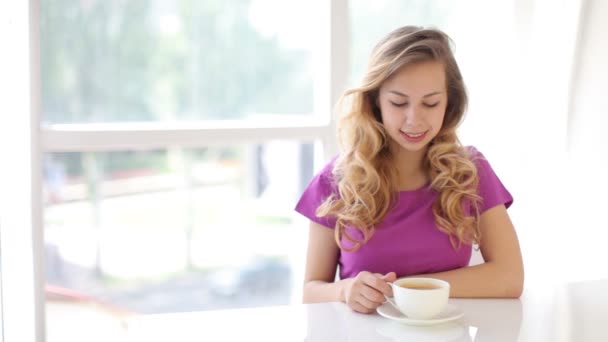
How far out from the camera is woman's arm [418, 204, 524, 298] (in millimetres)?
1521

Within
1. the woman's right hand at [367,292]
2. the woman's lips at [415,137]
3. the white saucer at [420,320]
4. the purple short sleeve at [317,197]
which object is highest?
the woman's lips at [415,137]

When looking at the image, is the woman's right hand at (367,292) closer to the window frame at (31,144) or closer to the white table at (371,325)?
the white table at (371,325)

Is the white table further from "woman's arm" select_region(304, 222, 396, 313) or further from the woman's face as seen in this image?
the woman's face

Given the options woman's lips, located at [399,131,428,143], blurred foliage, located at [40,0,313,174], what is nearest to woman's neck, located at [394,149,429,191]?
woman's lips, located at [399,131,428,143]

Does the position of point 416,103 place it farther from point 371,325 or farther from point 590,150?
point 590,150

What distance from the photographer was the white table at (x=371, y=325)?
1.24 metres

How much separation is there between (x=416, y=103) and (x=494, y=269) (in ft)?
1.30

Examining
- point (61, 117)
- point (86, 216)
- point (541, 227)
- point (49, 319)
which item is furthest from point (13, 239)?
point (541, 227)

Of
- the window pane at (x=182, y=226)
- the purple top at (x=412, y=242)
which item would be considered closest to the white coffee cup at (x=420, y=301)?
the purple top at (x=412, y=242)

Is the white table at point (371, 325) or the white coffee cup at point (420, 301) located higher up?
the white coffee cup at point (420, 301)

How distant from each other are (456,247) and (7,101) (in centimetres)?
131

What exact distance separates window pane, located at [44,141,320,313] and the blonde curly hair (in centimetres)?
127

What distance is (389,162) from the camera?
5.80 feet

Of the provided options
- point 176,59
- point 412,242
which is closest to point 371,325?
point 412,242
